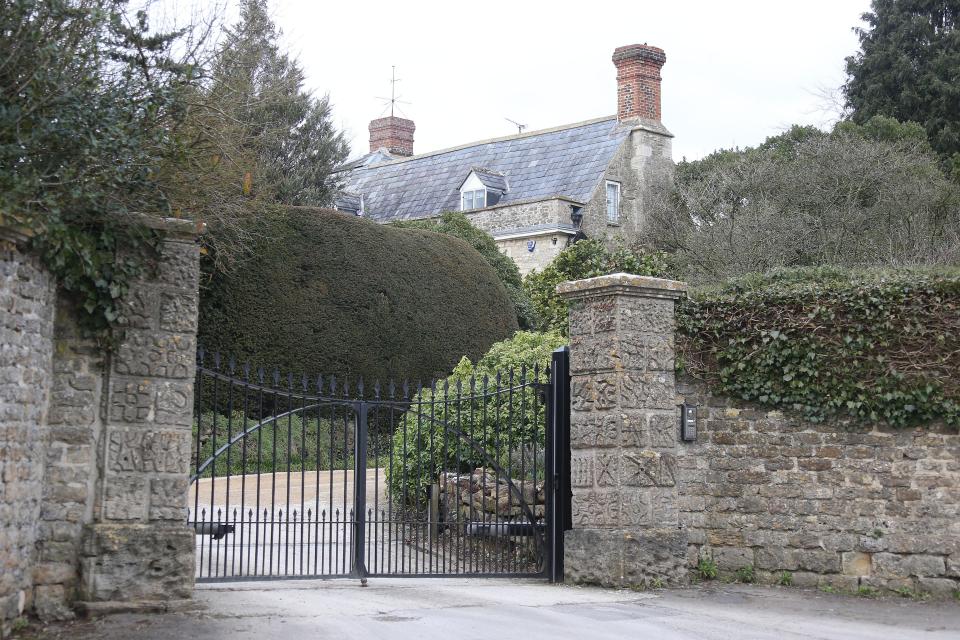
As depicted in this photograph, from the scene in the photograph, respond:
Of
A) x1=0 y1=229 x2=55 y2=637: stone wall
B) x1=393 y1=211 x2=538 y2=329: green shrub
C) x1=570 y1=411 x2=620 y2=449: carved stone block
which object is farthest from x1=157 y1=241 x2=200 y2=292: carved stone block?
x1=393 y1=211 x2=538 y2=329: green shrub

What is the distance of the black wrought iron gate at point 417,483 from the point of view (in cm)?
770

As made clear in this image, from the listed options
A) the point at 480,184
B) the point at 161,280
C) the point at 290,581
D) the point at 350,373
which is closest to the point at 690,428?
the point at 290,581

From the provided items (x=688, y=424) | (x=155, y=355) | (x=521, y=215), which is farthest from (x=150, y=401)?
(x=521, y=215)

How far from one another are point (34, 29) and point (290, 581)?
4522 mm

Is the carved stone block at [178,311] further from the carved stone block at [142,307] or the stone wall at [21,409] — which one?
the stone wall at [21,409]

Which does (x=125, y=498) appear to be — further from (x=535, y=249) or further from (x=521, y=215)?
(x=521, y=215)

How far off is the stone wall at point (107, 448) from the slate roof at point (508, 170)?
19.0m

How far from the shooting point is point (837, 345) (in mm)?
8695

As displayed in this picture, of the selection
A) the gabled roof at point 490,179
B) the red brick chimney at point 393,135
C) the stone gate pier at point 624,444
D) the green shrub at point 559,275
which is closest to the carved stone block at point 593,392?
the stone gate pier at point 624,444

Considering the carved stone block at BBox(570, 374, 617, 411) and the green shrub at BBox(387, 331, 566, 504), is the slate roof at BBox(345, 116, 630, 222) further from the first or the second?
the carved stone block at BBox(570, 374, 617, 411)

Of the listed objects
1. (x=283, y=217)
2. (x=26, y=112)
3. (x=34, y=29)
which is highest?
(x=283, y=217)

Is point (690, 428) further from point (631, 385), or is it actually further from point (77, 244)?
point (77, 244)

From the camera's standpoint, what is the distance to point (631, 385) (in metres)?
8.45

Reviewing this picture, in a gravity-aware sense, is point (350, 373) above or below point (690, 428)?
above
